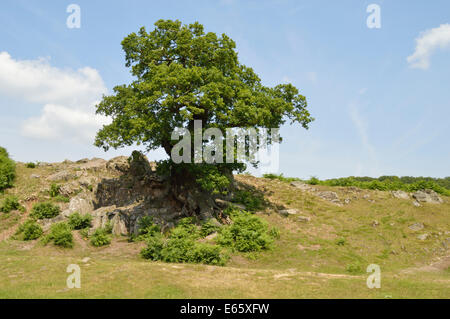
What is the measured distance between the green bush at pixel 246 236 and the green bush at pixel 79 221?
1140 centimetres

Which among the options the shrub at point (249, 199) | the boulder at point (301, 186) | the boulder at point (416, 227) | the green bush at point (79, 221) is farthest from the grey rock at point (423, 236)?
the green bush at point (79, 221)

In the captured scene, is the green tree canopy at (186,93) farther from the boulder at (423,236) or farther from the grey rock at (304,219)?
the boulder at (423,236)

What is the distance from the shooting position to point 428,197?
1284 inches

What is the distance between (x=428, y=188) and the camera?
3597 centimetres

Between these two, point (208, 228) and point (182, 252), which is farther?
point (208, 228)

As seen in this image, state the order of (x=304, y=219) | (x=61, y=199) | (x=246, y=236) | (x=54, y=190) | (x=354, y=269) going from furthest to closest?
(x=54, y=190)
(x=61, y=199)
(x=304, y=219)
(x=246, y=236)
(x=354, y=269)

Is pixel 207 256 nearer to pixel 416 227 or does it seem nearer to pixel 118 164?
pixel 416 227

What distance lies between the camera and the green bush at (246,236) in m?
21.1

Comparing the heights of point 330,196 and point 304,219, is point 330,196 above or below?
above

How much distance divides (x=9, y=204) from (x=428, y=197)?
40.8 meters

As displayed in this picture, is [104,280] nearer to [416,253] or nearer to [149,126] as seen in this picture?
[149,126]

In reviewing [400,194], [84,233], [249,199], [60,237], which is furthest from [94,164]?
[400,194]

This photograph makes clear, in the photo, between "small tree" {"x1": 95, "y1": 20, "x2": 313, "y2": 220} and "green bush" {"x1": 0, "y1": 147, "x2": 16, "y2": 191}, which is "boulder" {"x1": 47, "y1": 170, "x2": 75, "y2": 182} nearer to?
"green bush" {"x1": 0, "y1": 147, "x2": 16, "y2": 191}
